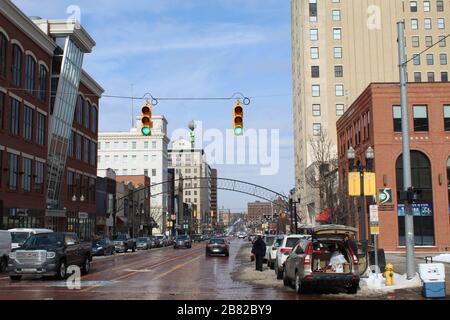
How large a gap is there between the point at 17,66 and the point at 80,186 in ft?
74.3

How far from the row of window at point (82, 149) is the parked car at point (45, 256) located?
41.5 m

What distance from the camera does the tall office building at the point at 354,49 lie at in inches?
3152

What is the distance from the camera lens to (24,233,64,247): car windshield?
22.3 meters

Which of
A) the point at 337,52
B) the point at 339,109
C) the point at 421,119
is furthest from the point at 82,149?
the point at 421,119

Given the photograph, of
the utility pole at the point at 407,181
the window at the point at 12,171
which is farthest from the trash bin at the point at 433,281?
the window at the point at 12,171

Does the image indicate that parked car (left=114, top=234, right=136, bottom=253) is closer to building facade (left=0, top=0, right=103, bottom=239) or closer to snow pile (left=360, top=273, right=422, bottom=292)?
building facade (left=0, top=0, right=103, bottom=239)

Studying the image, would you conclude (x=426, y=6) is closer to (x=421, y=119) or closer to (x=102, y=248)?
(x=421, y=119)

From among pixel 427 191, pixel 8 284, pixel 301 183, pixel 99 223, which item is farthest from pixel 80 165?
pixel 8 284

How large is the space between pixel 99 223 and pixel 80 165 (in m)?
10.8

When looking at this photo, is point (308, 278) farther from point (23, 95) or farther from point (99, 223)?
point (99, 223)

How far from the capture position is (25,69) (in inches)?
1914

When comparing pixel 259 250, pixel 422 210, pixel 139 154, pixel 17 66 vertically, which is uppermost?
pixel 139 154

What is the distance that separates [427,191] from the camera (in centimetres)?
4378

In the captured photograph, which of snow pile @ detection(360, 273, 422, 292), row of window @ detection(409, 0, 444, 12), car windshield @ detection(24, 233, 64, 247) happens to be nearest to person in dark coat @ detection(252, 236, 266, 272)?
snow pile @ detection(360, 273, 422, 292)
